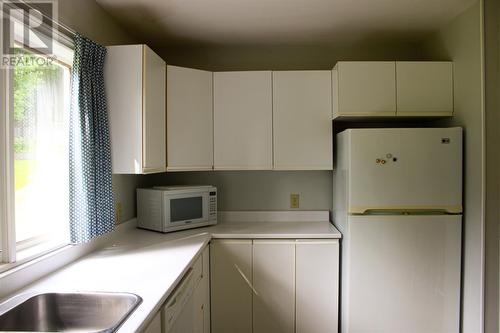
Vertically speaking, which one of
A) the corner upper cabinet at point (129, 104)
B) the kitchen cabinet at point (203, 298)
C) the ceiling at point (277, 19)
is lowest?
the kitchen cabinet at point (203, 298)

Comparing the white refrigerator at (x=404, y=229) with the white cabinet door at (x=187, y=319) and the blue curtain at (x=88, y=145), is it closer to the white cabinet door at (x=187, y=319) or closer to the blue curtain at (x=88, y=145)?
the white cabinet door at (x=187, y=319)

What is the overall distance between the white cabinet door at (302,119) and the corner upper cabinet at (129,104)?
3.25 feet

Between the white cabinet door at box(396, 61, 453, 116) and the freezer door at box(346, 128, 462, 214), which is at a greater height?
the white cabinet door at box(396, 61, 453, 116)

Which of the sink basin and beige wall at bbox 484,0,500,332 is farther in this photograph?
beige wall at bbox 484,0,500,332

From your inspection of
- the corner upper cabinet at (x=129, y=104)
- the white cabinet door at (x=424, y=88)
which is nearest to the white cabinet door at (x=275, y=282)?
the corner upper cabinet at (x=129, y=104)

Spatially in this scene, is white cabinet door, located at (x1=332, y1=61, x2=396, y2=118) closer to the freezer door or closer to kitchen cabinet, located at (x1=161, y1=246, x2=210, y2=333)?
the freezer door

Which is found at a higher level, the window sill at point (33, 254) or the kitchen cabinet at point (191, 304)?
the window sill at point (33, 254)

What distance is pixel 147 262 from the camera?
1757 mm

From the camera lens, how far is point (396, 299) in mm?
2145

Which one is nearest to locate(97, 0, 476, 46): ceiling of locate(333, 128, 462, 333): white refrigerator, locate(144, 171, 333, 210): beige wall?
locate(333, 128, 462, 333): white refrigerator

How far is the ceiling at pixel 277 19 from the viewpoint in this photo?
6.69 ft

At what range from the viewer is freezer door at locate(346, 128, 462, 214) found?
6.86 feet

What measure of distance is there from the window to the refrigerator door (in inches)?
69.8

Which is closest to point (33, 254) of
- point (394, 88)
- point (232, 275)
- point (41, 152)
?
point (41, 152)
